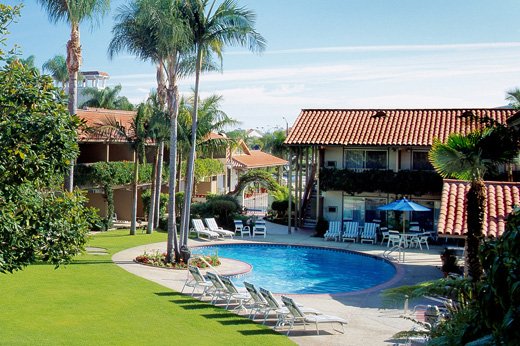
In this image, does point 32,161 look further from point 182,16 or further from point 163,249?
point 163,249

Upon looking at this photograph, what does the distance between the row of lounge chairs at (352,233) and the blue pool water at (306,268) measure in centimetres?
243

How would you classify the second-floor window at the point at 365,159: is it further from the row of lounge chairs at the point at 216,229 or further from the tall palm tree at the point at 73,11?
the tall palm tree at the point at 73,11

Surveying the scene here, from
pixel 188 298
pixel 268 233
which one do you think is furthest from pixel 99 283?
pixel 268 233

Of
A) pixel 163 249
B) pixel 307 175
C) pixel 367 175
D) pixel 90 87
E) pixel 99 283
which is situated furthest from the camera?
pixel 90 87

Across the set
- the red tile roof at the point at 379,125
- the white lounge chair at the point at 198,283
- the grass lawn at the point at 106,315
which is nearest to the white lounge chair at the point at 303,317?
the grass lawn at the point at 106,315

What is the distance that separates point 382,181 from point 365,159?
8.66 feet

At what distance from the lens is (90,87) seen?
2972 inches

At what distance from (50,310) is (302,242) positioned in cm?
1781

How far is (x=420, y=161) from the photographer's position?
33.8m

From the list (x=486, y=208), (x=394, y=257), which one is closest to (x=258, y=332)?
(x=486, y=208)

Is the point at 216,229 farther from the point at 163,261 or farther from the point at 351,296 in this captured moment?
the point at 351,296

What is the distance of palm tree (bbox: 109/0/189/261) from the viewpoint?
70.4 ft

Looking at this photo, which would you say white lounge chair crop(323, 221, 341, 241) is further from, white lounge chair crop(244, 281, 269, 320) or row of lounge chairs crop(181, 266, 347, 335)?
white lounge chair crop(244, 281, 269, 320)

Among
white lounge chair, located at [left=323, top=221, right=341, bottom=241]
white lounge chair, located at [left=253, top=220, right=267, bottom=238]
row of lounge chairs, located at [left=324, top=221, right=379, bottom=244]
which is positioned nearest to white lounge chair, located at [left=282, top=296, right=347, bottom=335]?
row of lounge chairs, located at [left=324, top=221, right=379, bottom=244]
